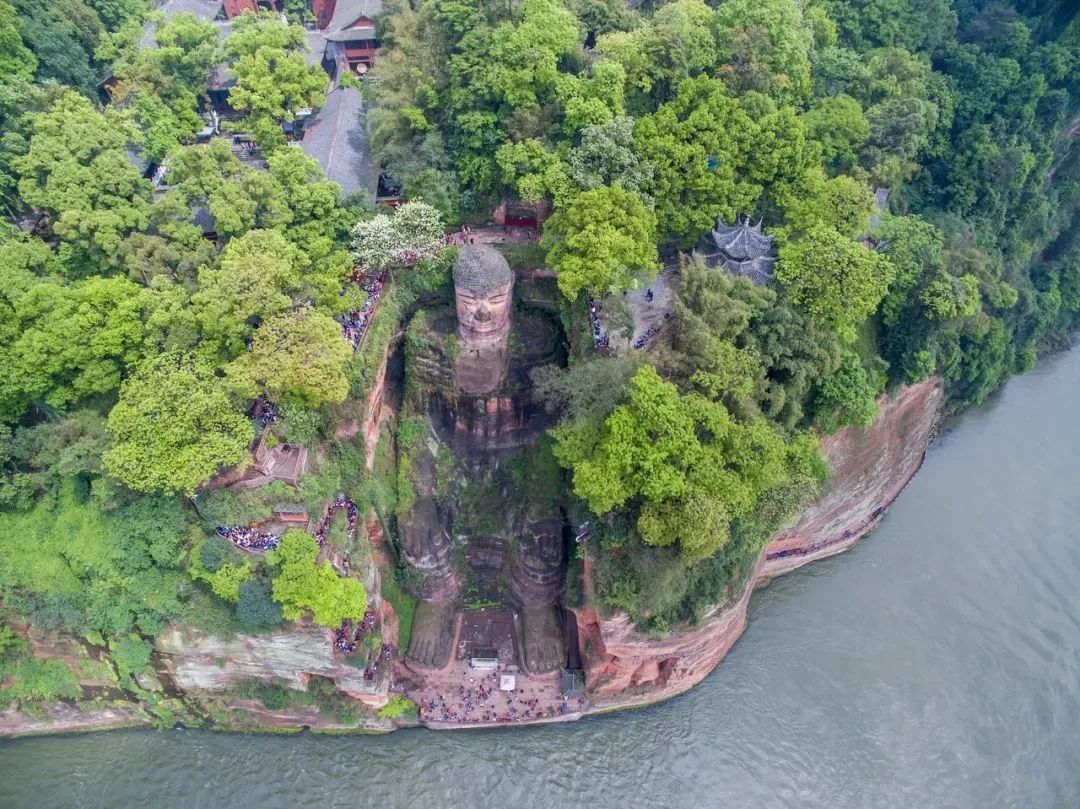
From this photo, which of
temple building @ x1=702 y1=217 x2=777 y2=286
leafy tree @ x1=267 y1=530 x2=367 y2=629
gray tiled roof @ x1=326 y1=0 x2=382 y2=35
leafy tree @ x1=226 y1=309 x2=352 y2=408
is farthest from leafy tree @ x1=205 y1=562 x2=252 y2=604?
gray tiled roof @ x1=326 y1=0 x2=382 y2=35

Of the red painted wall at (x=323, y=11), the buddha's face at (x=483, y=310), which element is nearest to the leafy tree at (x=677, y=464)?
the buddha's face at (x=483, y=310)

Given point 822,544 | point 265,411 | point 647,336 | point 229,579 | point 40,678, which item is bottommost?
point 40,678

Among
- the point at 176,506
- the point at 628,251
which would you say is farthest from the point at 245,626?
the point at 628,251

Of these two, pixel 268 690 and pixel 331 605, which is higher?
pixel 331 605

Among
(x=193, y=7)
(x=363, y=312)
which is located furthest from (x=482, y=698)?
(x=193, y=7)

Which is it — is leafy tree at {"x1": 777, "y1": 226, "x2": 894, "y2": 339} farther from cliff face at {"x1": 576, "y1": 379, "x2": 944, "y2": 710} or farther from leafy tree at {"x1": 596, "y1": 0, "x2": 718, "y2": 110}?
leafy tree at {"x1": 596, "y1": 0, "x2": 718, "y2": 110}

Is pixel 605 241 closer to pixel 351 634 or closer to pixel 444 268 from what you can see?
pixel 444 268

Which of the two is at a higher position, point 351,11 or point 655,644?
point 351,11

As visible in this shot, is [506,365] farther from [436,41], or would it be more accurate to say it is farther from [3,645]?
[3,645]
